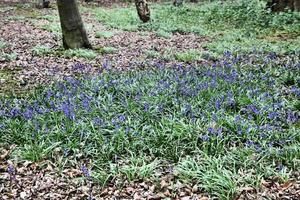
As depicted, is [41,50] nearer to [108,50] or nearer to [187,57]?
[108,50]

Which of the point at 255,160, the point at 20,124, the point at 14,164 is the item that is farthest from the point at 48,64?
the point at 255,160

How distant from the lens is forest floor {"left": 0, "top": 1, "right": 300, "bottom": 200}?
5.08 m

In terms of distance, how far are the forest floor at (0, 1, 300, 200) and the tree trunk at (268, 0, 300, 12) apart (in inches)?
127

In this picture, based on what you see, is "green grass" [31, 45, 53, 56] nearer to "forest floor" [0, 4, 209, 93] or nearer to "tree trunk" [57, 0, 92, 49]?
"forest floor" [0, 4, 209, 93]

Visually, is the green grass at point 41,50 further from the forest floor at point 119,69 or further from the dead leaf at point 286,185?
the dead leaf at point 286,185

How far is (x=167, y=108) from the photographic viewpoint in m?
7.21

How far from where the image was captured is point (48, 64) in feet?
36.6

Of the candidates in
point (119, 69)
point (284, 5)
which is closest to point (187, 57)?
point (119, 69)

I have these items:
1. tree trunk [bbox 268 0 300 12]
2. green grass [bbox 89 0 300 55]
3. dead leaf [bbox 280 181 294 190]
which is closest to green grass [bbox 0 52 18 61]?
green grass [bbox 89 0 300 55]

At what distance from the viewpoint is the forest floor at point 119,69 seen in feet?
16.7

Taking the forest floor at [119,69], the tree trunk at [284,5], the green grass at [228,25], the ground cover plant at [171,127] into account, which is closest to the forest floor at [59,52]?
the forest floor at [119,69]

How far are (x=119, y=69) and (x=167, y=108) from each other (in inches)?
142

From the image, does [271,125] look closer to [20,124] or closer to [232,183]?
[232,183]

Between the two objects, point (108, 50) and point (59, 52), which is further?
point (108, 50)
